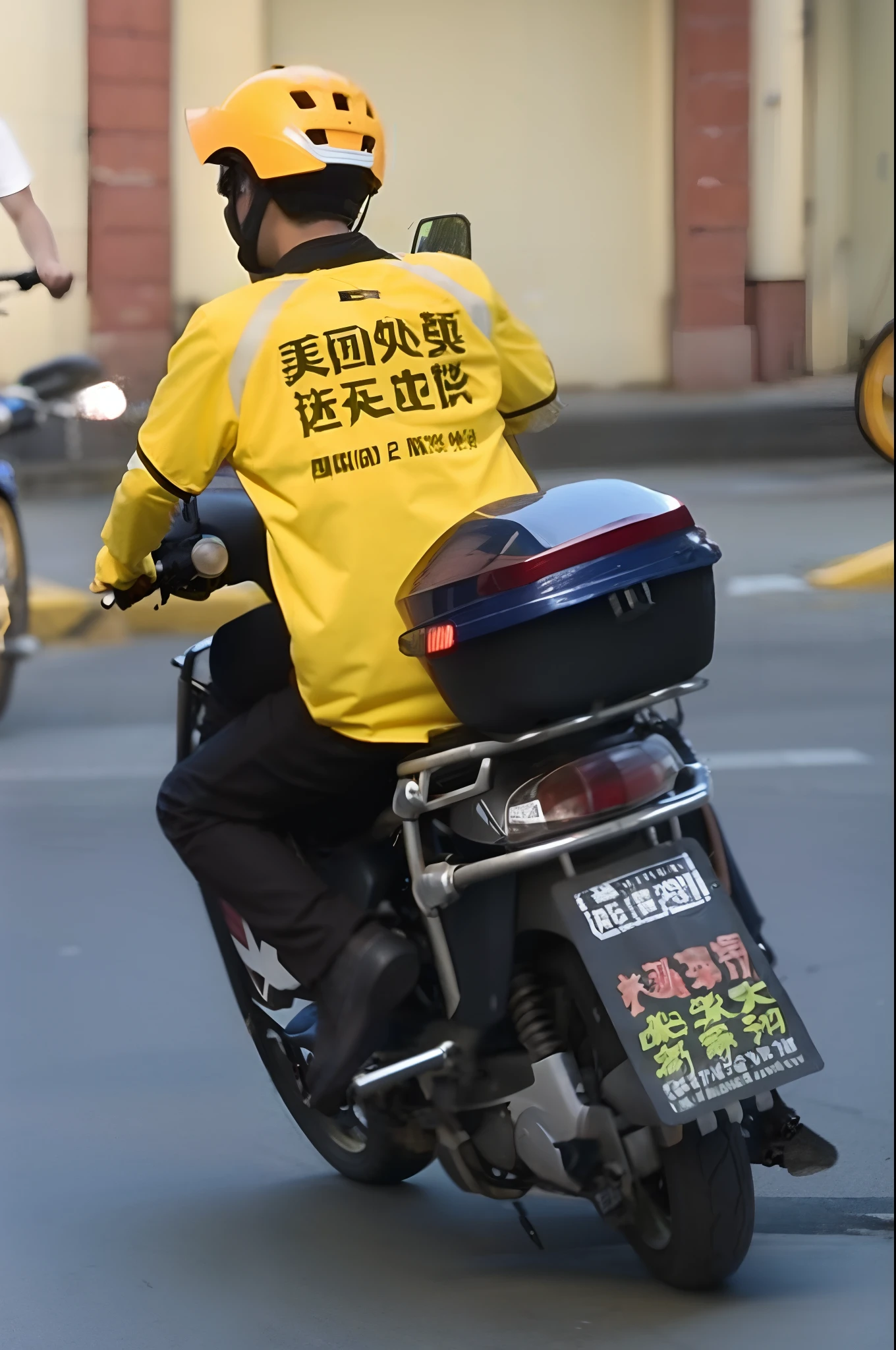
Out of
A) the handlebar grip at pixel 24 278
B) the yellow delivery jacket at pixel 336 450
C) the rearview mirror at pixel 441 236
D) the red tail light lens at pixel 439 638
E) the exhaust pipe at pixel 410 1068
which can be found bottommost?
the exhaust pipe at pixel 410 1068

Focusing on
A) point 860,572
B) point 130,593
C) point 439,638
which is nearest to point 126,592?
point 130,593

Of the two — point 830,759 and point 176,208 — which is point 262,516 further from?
point 830,759

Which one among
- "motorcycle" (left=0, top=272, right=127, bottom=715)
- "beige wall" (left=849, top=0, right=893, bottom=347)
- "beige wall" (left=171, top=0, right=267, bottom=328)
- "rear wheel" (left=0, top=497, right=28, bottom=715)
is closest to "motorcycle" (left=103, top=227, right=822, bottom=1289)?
"motorcycle" (left=0, top=272, right=127, bottom=715)

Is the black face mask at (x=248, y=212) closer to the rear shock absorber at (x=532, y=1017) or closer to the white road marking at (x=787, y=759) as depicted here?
the rear shock absorber at (x=532, y=1017)

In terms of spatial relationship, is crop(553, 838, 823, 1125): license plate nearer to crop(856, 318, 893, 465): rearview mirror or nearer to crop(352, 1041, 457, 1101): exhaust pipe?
crop(352, 1041, 457, 1101): exhaust pipe

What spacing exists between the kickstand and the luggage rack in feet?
1.29

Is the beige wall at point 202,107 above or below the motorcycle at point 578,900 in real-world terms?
above

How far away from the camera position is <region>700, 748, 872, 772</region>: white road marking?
5.55 metres

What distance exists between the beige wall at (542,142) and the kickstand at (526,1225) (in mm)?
1114

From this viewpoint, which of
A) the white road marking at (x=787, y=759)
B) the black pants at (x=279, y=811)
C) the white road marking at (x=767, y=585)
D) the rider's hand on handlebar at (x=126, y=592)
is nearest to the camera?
the black pants at (x=279, y=811)

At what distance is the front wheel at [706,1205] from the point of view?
2.36 meters

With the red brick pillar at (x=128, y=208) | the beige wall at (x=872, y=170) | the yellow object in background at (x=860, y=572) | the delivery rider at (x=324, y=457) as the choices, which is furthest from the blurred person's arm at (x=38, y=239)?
the yellow object in background at (x=860, y=572)

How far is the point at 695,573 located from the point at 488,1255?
2.98 ft

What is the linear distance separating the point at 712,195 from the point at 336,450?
3.50ft
